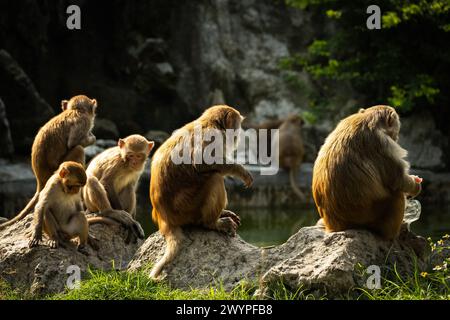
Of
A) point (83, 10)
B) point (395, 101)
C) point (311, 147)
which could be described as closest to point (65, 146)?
point (395, 101)

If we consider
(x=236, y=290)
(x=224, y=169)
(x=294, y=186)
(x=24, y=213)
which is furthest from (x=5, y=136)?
(x=236, y=290)

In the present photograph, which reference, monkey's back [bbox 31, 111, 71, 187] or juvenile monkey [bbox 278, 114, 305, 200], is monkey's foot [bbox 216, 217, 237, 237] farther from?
juvenile monkey [bbox 278, 114, 305, 200]

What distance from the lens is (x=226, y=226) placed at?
6.23 meters

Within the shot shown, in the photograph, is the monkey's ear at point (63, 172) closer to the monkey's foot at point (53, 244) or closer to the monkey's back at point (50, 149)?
the monkey's foot at point (53, 244)

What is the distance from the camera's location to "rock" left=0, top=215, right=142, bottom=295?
629 cm

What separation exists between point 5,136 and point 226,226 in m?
9.67

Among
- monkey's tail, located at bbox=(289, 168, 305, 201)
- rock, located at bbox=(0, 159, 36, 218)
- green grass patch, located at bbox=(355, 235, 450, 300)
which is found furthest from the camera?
monkey's tail, located at bbox=(289, 168, 305, 201)

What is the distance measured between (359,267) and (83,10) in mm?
15683

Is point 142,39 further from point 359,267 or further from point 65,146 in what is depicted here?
point 359,267

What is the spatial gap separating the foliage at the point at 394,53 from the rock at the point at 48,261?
1009 centimetres

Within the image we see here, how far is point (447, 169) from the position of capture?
54.5ft

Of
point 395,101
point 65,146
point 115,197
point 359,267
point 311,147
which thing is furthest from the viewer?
point 311,147

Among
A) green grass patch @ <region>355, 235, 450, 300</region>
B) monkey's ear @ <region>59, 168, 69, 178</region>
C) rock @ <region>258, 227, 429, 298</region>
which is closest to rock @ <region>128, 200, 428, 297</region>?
rock @ <region>258, 227, 429, 298</region>

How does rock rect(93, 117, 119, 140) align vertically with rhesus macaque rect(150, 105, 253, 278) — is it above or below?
below
